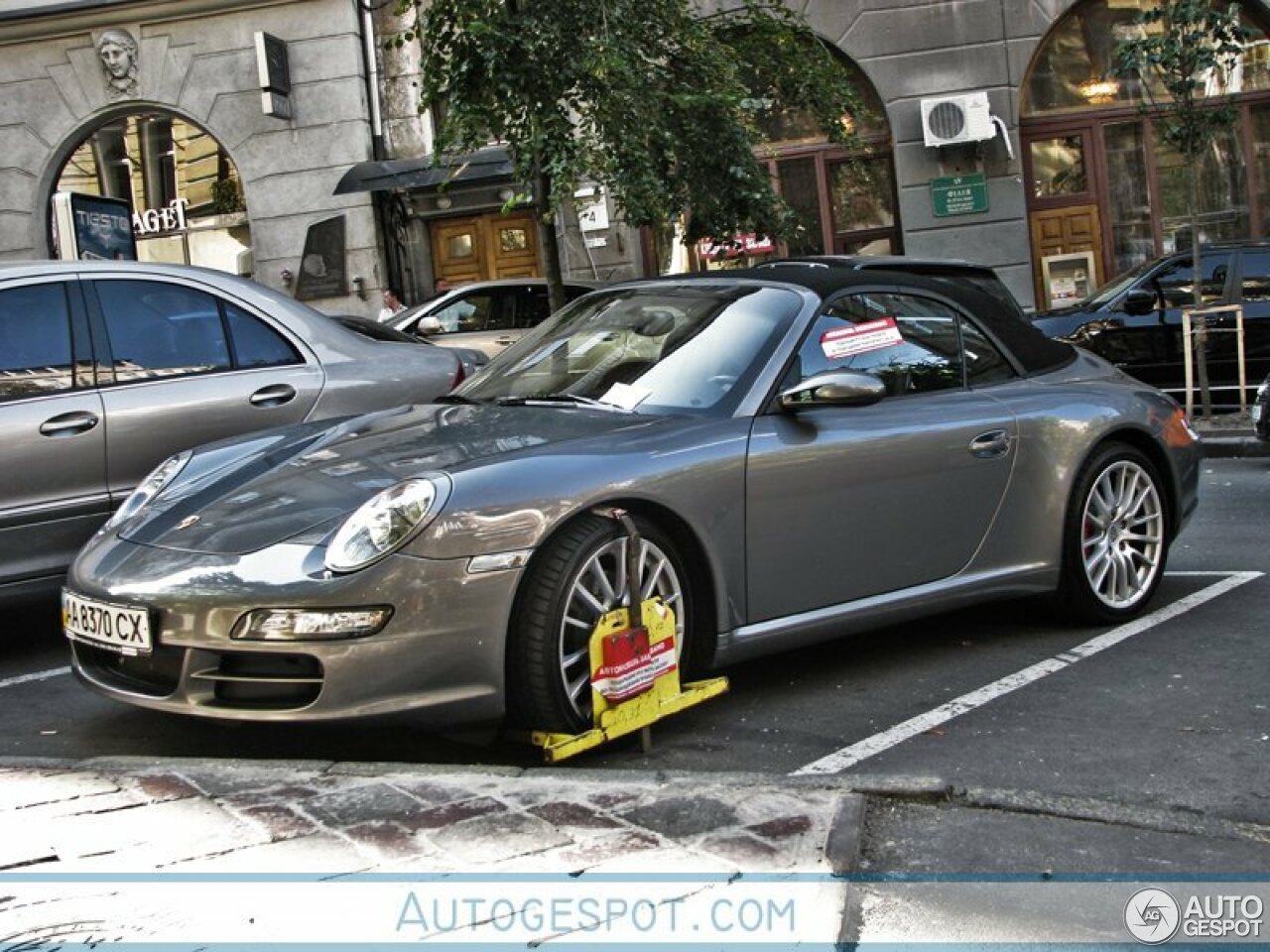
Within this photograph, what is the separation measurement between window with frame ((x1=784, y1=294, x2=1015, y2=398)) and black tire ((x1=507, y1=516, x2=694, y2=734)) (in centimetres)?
105

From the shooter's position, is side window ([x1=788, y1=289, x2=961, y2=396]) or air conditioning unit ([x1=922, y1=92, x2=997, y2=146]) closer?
side window ([x1=788, y1=289, x2=961, y2=396])

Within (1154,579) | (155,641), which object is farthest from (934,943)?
(1154,579)

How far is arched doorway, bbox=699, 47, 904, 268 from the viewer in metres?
19.4

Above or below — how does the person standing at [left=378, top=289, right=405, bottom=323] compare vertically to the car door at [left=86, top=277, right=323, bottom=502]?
above

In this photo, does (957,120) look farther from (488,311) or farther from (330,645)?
(330,645)

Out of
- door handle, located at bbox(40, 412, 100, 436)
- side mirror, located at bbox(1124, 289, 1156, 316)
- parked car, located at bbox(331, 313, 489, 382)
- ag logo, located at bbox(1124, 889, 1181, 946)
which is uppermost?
parked car, located at bbox(331, 313, 489, 382)

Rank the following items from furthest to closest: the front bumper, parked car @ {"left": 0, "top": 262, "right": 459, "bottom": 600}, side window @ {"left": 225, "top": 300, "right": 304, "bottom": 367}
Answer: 1. side window @ {"left": 225, "top": 300, "right": 304, "bottom": 367}
2. parked car @ {"left": 0, "top": 262, "right": 459, "bottom": 600}
3. the front bumper

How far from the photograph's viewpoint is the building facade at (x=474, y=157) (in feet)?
62.2

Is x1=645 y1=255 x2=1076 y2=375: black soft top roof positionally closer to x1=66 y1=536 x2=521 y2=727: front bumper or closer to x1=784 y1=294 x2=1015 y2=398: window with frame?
x1=784 y1=294 x2=1015 y2=398: window with frame

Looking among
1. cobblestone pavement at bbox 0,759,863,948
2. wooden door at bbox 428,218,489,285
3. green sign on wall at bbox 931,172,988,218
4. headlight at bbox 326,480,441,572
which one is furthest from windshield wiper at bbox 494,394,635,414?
wooden door at bbox 428,218,489,285

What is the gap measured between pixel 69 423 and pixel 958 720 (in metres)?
3.47

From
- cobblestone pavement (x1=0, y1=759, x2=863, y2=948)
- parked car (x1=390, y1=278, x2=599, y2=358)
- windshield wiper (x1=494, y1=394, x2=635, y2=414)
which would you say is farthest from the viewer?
parked car (x1=390, y1=278, x2=599, y2=358)

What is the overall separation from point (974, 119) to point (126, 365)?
46.9 feet

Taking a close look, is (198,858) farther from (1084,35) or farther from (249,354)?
(1084,35)
